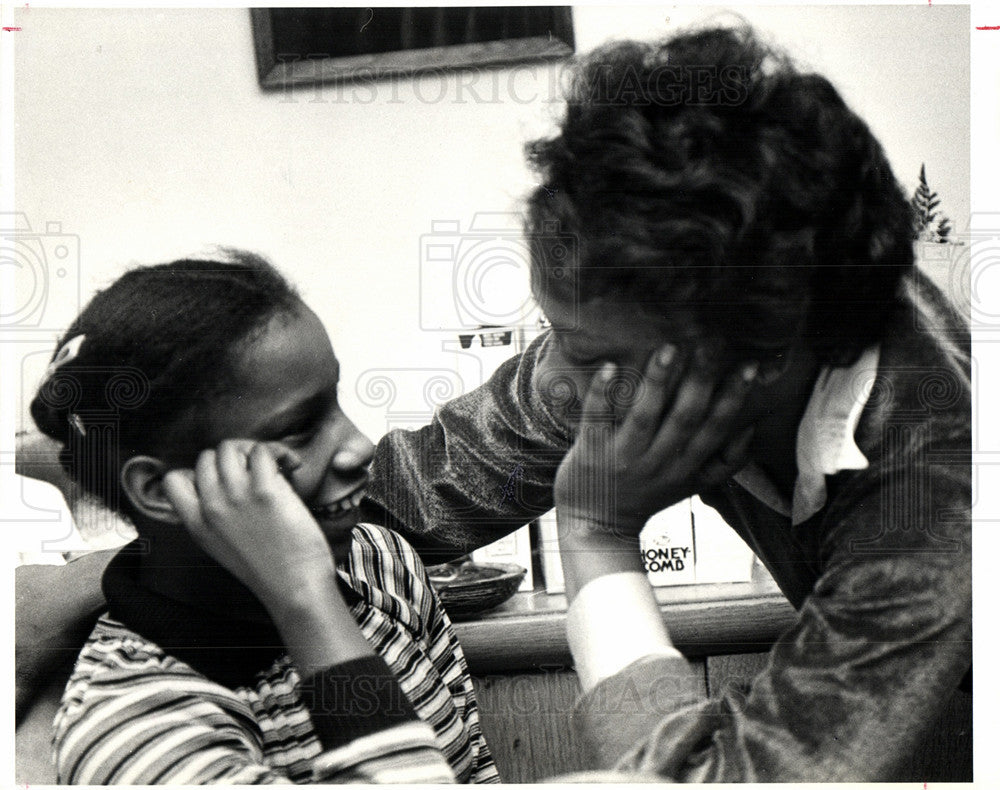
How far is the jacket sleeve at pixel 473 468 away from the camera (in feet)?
4.56

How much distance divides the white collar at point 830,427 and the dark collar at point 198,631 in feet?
2.16

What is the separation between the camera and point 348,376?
137cm

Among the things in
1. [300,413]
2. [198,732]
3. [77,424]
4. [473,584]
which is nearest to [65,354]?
[77,424]

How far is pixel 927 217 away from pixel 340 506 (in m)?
0.95

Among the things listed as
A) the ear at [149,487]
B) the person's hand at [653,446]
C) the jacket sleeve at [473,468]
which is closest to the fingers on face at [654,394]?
the person's hand at [653,446]

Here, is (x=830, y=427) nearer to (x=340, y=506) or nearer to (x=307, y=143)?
(x=340, y=506)

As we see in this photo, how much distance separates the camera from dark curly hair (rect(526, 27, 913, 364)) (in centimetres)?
130

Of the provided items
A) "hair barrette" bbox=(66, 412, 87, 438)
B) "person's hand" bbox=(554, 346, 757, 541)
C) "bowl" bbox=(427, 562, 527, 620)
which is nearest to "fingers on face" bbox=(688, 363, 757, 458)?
"person's hand" bbox=(554, 346, 757, 541)

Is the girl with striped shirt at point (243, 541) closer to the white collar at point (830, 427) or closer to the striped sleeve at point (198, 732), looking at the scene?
the striped sleeve at point (198, 732)

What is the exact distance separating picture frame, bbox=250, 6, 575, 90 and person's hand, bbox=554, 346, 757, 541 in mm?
491

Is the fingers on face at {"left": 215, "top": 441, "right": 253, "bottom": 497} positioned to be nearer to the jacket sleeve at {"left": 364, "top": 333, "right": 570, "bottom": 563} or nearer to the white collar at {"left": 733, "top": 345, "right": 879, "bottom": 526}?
the jacket sleeve at {"left": 364, "top": 333, "right": 570, "bottom": 563}

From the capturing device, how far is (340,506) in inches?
53.9

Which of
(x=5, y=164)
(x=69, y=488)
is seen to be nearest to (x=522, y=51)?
(x=5, y=164)

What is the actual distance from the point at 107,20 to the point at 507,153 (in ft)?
2.04
